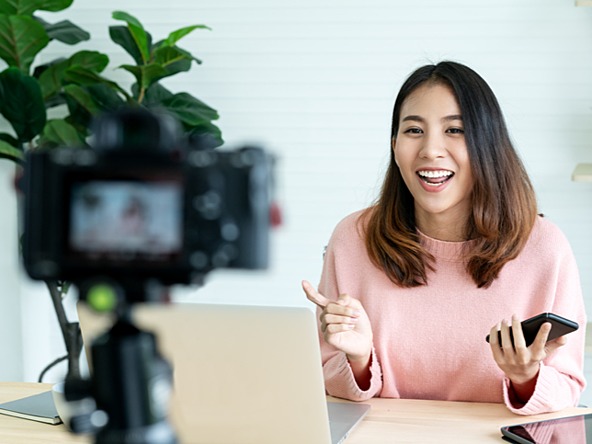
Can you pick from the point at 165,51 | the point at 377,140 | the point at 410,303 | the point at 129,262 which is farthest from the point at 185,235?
the point at 377,140

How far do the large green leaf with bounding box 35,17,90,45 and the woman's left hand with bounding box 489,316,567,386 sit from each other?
78.0 inches

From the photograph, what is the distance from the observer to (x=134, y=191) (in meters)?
0.72

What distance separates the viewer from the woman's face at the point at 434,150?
2.02 meters

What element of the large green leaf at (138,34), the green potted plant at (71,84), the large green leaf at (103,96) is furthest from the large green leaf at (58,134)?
the large green leaf at (138,34)

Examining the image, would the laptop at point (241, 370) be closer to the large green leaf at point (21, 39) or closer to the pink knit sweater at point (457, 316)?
the pink knit sweater at point (457, 316)

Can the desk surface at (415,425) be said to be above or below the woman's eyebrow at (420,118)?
below

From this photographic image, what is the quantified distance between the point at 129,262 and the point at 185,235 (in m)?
0.05

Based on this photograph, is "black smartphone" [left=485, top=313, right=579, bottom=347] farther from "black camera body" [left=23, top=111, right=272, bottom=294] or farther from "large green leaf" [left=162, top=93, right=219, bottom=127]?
"large green leaf" [left=162, top=93, right=219, bottom=127]

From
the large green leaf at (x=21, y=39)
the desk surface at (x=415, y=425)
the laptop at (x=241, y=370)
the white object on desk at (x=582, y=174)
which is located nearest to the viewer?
the laptop at (x=241, y=370)

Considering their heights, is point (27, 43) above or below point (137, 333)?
above

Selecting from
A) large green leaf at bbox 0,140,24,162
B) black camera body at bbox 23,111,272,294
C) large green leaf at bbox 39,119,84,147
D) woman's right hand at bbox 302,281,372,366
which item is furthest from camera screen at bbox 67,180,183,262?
large green leaf at bbox 0,140,24,162

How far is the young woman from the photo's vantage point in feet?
6.53

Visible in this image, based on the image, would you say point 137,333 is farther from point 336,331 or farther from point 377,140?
point 377,140

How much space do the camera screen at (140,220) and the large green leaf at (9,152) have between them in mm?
2445
